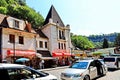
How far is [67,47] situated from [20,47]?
17.1 m

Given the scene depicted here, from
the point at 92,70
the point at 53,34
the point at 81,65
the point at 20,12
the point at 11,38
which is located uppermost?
the point at 20,12

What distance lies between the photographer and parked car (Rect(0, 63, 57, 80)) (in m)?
7.14

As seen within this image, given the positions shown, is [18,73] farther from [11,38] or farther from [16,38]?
[16,38]

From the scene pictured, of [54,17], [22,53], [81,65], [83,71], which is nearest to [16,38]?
[22,53]

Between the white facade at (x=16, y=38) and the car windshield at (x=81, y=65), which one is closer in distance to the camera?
the car windshield at (x=81, y=65)

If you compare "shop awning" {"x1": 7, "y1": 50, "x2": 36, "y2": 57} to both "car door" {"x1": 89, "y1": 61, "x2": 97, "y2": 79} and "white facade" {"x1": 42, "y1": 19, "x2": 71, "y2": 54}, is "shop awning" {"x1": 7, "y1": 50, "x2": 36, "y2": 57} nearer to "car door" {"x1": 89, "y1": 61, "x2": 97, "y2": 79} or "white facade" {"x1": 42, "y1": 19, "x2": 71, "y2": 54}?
"white facade" {"x1": 42, "y1": 19, "x2": 71, "y2": 54}

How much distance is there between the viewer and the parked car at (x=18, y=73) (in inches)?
281

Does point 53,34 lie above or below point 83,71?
above

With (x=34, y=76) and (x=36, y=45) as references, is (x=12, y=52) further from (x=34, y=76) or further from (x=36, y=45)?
(x=34, y=76)

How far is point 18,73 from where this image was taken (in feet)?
25.5

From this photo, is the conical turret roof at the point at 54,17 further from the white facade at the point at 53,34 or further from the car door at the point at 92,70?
the car door at the point at 92,70

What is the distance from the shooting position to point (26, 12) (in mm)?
58156

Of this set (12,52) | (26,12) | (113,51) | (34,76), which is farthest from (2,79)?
(113,51)

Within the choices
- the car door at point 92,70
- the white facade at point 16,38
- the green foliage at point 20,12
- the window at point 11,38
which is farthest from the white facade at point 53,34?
the car door at point 92,70
